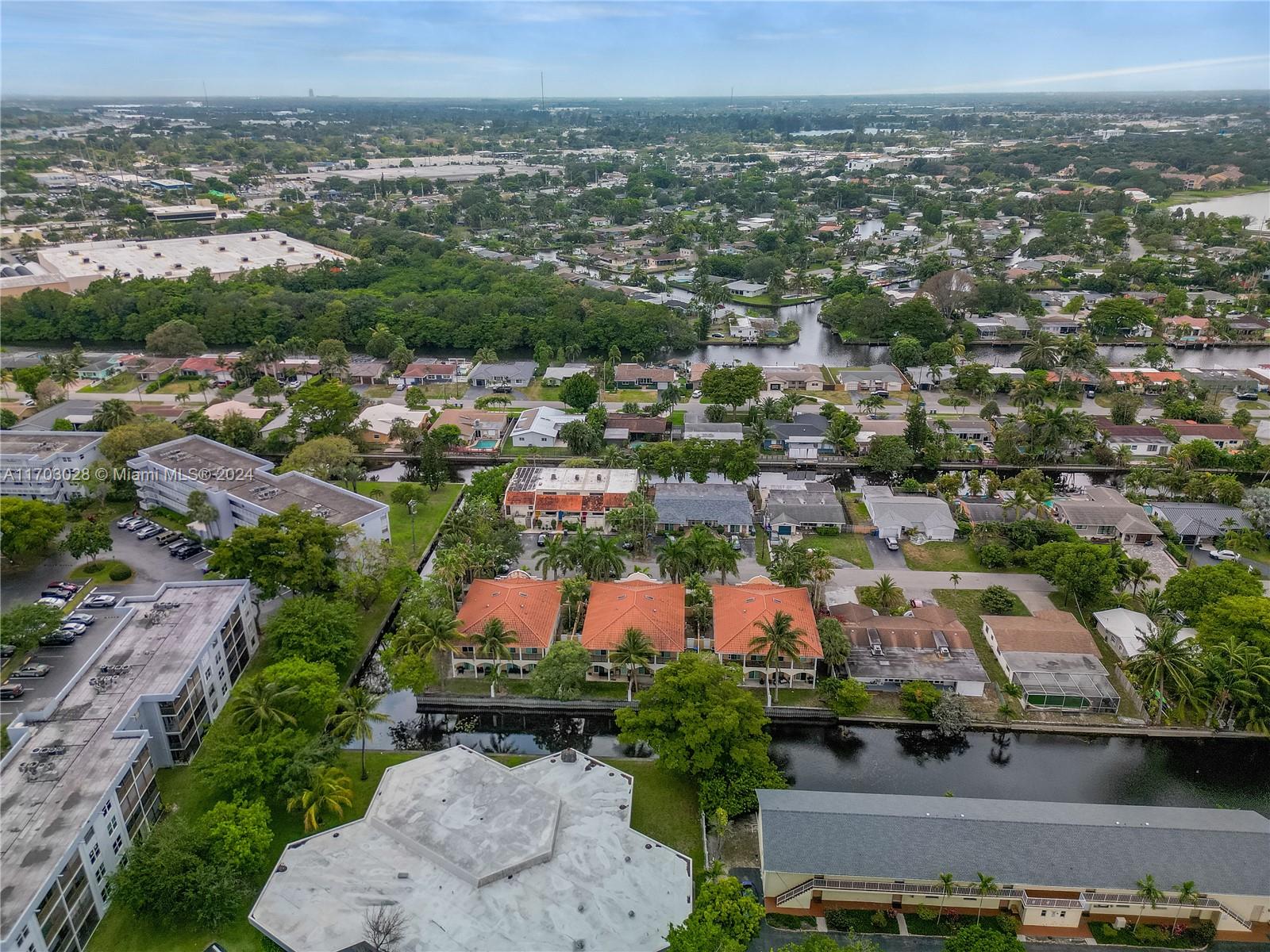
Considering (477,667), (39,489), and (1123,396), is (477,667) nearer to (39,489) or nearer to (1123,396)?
(39,489)

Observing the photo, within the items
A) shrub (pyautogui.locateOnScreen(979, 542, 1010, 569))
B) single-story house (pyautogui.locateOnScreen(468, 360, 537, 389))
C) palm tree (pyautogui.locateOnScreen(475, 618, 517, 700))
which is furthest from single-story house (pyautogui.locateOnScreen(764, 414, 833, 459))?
palm tree (pyautogui.locateOnScreen(475, 618, 517, 700))

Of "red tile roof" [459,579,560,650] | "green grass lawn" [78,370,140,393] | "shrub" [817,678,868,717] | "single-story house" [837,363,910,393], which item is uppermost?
"single-story house" [837,363,910,393]

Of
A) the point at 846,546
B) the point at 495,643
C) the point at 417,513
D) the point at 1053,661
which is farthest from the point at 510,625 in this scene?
the point at 1053,661

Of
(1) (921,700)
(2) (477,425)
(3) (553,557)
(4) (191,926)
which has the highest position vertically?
(3) (553,557)

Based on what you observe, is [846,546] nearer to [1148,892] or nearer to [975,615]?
[975,615]

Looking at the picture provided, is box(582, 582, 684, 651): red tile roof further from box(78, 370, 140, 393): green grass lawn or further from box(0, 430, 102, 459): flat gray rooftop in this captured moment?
box(78, 370, 140, 393): green grass lawn

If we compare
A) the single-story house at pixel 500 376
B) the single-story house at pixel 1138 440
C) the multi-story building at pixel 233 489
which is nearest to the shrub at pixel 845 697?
the multi-story building at pixel 233 489
